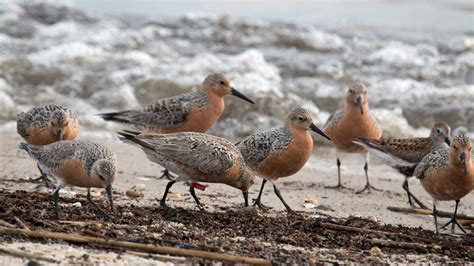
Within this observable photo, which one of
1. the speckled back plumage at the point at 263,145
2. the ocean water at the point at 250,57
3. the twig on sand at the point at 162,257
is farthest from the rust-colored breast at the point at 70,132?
the ocean water at the point at 250,57

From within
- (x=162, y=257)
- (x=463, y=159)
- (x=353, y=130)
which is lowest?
(x=353, y=130)

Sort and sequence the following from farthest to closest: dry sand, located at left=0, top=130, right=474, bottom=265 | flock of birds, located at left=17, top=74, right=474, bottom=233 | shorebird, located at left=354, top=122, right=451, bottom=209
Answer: shorebird, located at left=354, top=122, right=451, bottom=209 → dry sand, located at left=0, top=130, right=474, bottom=265 → flock of birds, located at left=17, top=74, right=474, bottom=233

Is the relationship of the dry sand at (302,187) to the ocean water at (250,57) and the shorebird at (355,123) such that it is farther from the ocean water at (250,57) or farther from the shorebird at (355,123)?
the ocean water at (250,57)

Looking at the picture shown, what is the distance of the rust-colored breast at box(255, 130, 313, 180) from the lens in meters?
8.41

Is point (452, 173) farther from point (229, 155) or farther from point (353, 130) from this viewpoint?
point (353, 130)

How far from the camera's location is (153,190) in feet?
30.0

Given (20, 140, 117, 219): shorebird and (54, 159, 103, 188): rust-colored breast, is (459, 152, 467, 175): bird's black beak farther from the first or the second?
(54, 159, 103, 188): rust-colored breast

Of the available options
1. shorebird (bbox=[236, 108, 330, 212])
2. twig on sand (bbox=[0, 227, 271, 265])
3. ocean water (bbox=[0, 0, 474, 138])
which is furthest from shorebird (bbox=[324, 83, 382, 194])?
twig on sand (bbox=[0, 227, 271, 265])

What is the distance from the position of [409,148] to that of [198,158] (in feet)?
11.1

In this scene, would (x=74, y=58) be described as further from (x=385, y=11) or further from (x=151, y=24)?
(x=385, y=11)

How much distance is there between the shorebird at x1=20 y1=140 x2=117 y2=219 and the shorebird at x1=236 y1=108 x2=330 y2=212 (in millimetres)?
1646

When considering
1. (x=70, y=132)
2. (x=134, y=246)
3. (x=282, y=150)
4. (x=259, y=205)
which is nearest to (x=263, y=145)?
(x=282, y=150)

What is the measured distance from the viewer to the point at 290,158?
8422 millimetres

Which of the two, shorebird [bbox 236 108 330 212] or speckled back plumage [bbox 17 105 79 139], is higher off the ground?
shorebird [bbox 236 108 330 212]
